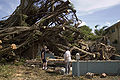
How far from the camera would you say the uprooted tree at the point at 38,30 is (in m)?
9.73

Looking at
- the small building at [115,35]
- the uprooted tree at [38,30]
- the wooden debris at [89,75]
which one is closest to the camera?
the wooden debris at [89,75]

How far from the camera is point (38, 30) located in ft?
33.0

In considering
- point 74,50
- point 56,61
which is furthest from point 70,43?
point 56,61

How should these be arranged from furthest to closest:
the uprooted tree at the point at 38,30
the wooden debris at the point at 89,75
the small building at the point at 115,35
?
1. the small building at the point at 115,35
2. the uprooted tree at the point at 38,30
3. the wooden debris at the point at 89,75

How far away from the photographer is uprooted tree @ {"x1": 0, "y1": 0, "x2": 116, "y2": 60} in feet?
31.9

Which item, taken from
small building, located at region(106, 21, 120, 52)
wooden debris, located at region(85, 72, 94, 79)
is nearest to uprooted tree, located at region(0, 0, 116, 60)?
wooden debris, located at region(85, 72, 94, 79)

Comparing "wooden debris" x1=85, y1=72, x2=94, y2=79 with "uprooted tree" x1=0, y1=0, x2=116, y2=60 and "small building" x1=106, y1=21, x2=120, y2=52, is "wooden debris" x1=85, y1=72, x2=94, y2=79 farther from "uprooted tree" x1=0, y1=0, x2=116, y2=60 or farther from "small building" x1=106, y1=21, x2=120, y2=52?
"small building" x1=106, y1=21, x2=120, y2=52

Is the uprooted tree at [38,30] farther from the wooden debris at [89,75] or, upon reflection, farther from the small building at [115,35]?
the small building at [115,35]

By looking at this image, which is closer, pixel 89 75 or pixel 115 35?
pixel 89 75

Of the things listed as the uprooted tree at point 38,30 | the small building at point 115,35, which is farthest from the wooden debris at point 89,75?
the small building at point 115,35

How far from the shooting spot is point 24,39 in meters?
10.4

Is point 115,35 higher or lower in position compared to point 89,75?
higher

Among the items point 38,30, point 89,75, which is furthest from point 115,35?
point 89,75

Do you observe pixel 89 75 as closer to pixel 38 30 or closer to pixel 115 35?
pixel 38 30
